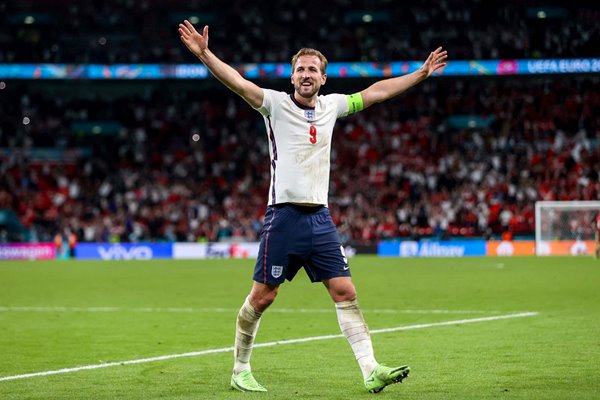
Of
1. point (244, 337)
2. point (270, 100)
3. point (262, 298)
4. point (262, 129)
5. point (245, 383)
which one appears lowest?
point (245, 383)

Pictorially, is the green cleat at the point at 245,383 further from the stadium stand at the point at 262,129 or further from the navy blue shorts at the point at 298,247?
the stadium stand at the point at 262,129

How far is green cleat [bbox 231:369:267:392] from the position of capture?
25.1ft

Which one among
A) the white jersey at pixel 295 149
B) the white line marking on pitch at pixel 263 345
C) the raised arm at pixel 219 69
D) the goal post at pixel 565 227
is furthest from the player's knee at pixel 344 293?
the goal post at pixel 565 227

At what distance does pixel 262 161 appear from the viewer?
147 ft

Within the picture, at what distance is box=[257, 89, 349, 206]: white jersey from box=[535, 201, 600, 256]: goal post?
29.6 m

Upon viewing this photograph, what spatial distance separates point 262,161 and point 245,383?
122 feet

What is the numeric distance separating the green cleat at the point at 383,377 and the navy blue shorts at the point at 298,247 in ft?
2.60

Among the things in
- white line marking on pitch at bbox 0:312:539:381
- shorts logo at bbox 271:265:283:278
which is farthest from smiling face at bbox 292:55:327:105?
white line marking on pitch at bbox 0:312:539:381

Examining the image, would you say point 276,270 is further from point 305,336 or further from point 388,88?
point 305,336

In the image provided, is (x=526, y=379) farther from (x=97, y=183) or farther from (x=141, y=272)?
(x=97, y=183)

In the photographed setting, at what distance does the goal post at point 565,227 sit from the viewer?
35875 mm

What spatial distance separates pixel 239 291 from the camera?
66.7ft

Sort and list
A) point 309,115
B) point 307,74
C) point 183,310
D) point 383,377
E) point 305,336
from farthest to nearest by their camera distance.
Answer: point 183,310 < point 305,336 < point 309,115 < point 307,74 < point 383,377

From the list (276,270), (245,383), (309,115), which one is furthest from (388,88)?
(245,383)
